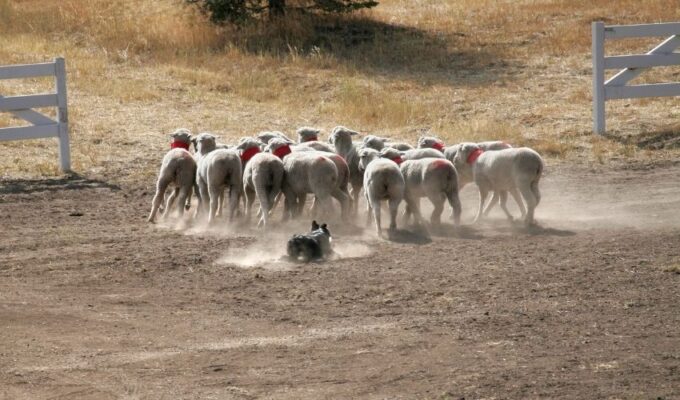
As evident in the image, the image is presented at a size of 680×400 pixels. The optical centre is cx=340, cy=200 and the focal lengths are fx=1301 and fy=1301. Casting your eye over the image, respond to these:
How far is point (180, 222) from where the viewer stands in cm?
1491

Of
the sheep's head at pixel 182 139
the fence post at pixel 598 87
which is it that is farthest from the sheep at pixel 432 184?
the fence post at pixel 598 87

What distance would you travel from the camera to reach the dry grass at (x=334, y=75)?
65.5ft

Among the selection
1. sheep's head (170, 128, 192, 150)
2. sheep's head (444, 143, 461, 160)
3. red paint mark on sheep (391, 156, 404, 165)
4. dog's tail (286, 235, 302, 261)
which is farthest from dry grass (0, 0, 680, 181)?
dog's tail (286, 235, 302, 261)

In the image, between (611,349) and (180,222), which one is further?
(180,222)

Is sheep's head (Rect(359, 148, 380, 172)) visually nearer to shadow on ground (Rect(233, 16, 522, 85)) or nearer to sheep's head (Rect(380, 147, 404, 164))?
sheep's head (Rect(380, 147, 404, 164))

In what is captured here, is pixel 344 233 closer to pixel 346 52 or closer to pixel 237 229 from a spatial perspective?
pixel 237 229

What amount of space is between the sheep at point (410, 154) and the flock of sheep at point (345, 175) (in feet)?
0.04

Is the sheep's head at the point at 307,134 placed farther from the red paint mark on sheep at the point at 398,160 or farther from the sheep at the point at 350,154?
the red paint mark on sheep at the point at 398,160

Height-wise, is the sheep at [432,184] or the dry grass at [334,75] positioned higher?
the dry grass at [334,75]

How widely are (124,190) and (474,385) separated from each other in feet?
31.4

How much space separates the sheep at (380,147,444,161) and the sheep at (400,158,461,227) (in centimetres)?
36

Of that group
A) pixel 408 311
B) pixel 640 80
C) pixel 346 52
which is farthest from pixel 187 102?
pixel 408 311

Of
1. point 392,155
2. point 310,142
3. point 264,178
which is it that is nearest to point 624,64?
point 310,142

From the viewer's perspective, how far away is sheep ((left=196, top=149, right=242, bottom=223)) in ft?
47.7
